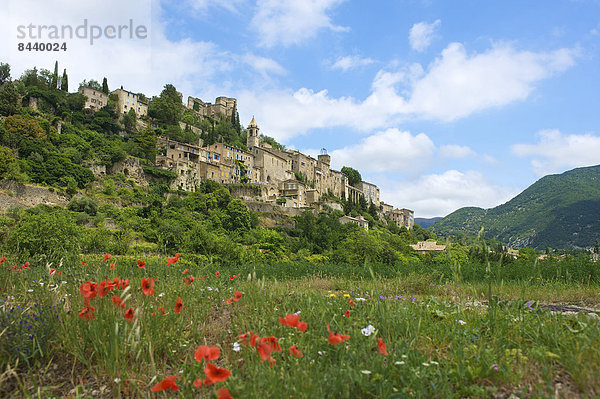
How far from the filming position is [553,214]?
123 m

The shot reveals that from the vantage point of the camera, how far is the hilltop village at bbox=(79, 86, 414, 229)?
65188 mm

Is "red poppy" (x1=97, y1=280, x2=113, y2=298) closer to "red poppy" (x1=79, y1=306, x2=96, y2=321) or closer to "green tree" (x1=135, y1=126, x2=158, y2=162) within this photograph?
"red poppy" (x1=79, y1=306, x2=96, y2=321)

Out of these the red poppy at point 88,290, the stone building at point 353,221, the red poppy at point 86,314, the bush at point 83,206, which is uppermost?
the bush at point 83,206

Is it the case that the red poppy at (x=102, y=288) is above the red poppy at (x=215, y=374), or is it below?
above

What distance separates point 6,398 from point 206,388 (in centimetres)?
133

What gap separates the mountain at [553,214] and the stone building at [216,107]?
77648 mm

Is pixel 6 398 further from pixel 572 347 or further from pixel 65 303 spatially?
pixel 572 347

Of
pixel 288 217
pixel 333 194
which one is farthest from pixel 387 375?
pixel 333 194

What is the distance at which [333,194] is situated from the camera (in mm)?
106625

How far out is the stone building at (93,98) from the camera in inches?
2932

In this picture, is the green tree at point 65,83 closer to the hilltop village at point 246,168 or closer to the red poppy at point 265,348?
the hilltop village at point 246,168

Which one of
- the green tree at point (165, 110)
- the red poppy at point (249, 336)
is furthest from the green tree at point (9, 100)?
the red poppy at point (249, 336)

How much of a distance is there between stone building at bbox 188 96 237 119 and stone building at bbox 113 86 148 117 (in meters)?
20.8

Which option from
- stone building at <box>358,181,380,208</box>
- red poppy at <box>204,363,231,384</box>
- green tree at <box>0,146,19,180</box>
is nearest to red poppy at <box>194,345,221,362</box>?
red poppy at <box>204,363,231,384</box>
